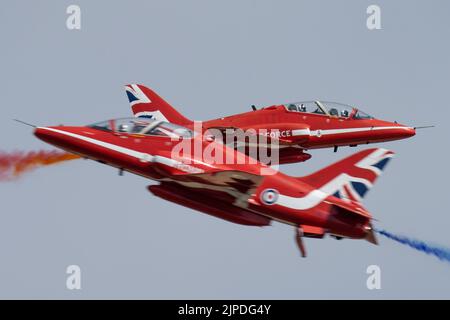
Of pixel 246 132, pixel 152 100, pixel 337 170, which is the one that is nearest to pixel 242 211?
pixel 337 170

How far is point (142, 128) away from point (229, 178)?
314 cm

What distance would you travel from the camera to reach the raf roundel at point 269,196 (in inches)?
1243

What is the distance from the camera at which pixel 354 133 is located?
1563 inches

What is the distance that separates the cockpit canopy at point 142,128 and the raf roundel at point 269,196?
9.39ft

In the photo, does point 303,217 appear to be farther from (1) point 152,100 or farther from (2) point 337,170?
(1) point 152,100

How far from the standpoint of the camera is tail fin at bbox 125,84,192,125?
145 ft

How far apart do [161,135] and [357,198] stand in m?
6.41

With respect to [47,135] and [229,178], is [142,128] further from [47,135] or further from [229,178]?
[229,178]

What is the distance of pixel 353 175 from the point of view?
106ft

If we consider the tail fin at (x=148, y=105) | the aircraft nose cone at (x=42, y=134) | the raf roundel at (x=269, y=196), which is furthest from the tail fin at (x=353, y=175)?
the tail fin at (x=148, y=105)

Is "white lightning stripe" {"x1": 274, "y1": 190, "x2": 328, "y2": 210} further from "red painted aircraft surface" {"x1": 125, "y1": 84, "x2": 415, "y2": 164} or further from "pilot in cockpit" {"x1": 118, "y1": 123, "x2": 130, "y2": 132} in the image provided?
"red painted aircraft surface" {"x1": 125, "y1": 84, "x2": 415, "y2": 164}

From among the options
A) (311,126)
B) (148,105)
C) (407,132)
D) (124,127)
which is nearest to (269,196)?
(124,127)

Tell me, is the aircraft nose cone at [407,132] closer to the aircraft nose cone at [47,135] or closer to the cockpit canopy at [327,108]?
the cockpit canopy at [327,108]

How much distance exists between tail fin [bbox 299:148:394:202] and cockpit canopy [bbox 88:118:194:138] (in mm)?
4213
